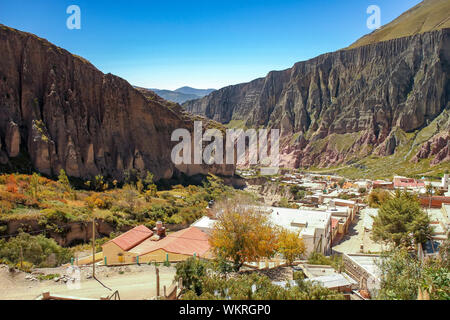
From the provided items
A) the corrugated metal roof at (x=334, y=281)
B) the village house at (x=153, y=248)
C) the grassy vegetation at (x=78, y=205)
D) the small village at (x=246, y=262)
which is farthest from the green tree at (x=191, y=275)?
the grassy vegetation at (x=78, y=205)

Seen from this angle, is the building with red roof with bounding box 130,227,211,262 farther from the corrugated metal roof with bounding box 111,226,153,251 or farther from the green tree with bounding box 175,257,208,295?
the green tree with bounding box 175,257,208,295

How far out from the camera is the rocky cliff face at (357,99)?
81.6 m

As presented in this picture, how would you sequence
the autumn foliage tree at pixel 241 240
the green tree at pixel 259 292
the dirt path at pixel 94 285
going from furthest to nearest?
the autumn foliage tree at pixel 241 240 → the dirt path at pixel 94 285 → the green tree at pixel 259 292

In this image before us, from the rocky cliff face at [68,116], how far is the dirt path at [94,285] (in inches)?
802

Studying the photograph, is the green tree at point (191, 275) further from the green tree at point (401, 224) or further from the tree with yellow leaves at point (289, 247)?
the green tree at point (401, 224)

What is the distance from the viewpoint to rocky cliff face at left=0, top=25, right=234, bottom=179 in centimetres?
2994

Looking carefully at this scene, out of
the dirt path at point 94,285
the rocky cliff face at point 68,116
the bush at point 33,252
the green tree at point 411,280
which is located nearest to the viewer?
the green tree at point 411,280

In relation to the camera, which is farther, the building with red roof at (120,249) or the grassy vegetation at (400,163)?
the grassy vegetation at (400,163)

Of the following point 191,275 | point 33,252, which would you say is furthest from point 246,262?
point 33,252

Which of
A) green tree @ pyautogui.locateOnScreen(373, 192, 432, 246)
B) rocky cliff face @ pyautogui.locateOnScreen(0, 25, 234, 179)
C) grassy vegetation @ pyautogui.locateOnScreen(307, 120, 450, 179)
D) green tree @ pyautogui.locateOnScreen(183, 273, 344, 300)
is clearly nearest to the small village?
green tree @ pyautogui.locateOnScreen(373, 192, 432, 246)

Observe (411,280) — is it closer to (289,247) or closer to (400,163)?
(289,247)

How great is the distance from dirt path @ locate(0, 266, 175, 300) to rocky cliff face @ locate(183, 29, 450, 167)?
230ft

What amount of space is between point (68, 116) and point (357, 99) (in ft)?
289
